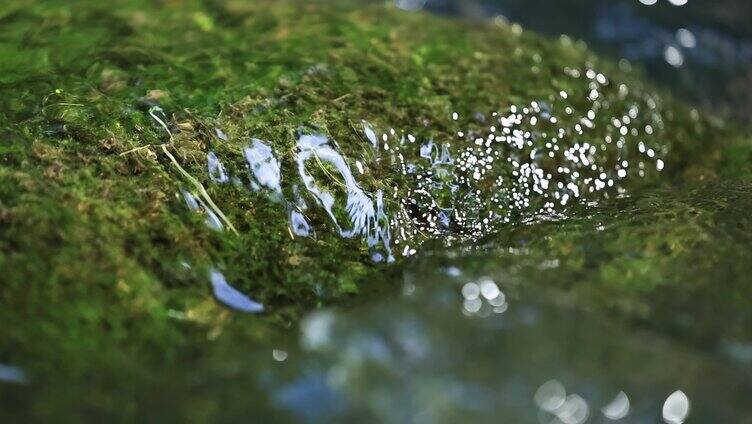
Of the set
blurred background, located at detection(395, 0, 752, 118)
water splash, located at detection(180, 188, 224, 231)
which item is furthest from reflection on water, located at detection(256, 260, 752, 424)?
blurred background, located at detection(395, 0, 752, 118)


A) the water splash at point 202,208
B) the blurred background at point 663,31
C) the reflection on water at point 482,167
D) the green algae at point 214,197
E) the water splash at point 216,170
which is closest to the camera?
the green algae at point 214,197

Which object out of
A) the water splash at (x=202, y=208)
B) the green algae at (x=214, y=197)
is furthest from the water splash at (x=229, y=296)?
the water splash at (x=202, y=208)

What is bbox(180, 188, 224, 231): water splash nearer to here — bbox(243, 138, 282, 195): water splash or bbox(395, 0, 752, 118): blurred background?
bbox(243, 138, 282, 195): water splash

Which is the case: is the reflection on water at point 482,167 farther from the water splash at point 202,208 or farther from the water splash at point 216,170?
the water splash at point 202,208

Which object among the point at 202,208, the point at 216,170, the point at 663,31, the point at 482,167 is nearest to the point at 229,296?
the point at 202,208

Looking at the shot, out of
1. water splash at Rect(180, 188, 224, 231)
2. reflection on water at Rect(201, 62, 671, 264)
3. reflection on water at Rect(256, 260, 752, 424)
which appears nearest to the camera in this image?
reflection on water at Rect(256, 260, 752, 424)

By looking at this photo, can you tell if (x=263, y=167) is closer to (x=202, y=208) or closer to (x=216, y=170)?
(x=216, y=170)

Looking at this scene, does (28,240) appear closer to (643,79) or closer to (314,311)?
(314,311)

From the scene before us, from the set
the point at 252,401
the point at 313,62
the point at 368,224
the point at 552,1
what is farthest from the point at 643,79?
the point at 252,401
